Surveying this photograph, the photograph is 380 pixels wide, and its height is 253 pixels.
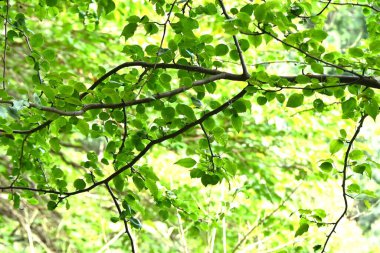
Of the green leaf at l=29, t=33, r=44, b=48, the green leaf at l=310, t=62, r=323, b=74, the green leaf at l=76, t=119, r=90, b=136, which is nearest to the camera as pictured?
the green leaf at l=310, t=62, r=323, b=74

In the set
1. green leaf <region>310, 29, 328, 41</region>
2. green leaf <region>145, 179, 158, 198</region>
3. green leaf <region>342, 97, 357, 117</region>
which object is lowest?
green leaf <region>145, 179, 158, 198</region>

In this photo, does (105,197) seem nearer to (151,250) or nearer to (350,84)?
(151,250)

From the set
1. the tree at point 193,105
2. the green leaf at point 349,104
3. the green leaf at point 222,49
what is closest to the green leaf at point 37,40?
the tree at point 193,105

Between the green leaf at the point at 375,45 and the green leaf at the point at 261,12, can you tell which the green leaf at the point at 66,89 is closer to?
the green leaf at the point at 261,12

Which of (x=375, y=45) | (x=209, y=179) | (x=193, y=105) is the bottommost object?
(x=209, y=179)

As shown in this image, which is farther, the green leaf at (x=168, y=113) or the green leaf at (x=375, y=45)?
the green leaf at (x=168, y=113)

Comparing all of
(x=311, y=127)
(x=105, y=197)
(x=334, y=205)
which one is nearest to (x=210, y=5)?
(x=311, y=127)

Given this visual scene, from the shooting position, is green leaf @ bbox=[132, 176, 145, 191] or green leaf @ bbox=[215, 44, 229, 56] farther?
green leaf @ bbox=[132, 176, 145, 191]

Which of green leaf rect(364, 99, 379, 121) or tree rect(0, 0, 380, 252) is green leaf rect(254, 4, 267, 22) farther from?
green leaf rect(364, 99, 379, 121)

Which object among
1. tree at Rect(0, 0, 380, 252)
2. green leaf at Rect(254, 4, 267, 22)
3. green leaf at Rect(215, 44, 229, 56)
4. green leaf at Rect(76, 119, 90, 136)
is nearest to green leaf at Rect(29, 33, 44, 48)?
tree at Rect(0, 0, 380, 252)


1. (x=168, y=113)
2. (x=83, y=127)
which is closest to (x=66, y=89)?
(x=83, y=127)

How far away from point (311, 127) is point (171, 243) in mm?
1892

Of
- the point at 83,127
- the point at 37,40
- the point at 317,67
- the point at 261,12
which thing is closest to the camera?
the point at 261,12

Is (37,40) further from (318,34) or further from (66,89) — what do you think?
(318,34)
